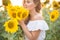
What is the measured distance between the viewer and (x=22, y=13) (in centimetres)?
145

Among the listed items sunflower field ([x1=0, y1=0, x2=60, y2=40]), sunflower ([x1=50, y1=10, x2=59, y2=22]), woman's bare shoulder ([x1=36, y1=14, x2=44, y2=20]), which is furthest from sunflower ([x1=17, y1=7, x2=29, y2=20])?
sunflower ([x1=50, y1=10, x2=59, y2=22])

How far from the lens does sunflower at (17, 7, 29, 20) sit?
4.72 feet

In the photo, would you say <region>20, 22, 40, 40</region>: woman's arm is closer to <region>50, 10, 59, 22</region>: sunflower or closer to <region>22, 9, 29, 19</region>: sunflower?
<region>22, 9, 29, 19</region>: sunflower

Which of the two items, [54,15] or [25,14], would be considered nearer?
[25,14]

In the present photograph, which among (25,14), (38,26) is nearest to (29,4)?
(25,14)

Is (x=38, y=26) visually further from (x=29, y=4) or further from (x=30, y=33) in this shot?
(x=29, y=4)

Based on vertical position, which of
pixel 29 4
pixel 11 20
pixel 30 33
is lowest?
pixel 30 33

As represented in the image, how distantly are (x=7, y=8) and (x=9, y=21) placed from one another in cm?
11

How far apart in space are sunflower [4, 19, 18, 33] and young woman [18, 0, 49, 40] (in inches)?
2.5

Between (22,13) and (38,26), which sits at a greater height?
(22,13)

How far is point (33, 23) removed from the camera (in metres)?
1.50

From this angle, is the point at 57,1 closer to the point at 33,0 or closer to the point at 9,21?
the point at 33,0

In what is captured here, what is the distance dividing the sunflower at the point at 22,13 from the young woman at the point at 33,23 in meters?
0.03

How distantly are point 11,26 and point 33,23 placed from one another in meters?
0.21
